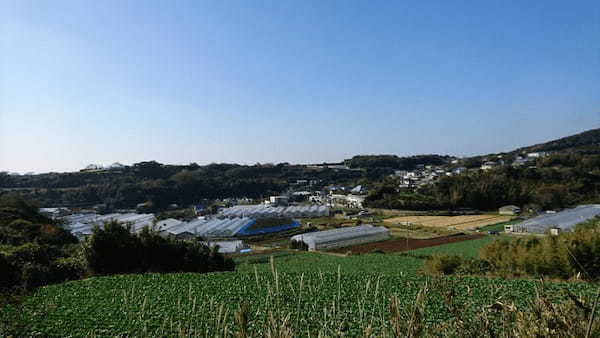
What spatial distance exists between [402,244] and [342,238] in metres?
5.31

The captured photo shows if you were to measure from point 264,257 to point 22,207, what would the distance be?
2371 cm

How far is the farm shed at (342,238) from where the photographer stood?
103 ft

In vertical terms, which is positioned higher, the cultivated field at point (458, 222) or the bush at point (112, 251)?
the bush at point (112, 251)

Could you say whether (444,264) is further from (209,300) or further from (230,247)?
(230,247)

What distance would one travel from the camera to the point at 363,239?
3309 cm

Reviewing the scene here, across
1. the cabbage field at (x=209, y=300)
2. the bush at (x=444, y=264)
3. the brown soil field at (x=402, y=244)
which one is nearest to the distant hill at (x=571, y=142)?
the brown soil field at (x=402, y=244)

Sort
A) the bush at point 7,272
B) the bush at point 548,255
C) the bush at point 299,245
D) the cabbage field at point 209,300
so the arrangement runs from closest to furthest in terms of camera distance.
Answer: the cabbage field at point 209,300
the bush at point 7,272
the bush at point 548,255
the bush at point 299,245

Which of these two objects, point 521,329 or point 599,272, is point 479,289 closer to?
point 599,272

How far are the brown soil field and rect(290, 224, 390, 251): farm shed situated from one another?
0.95m

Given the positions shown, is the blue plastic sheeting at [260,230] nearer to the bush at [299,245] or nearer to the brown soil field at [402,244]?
the bush at [299,245]

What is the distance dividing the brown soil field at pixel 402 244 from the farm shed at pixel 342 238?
95 cm

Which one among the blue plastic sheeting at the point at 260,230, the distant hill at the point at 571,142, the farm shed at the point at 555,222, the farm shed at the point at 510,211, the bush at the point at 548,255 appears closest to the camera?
the bush at the point at 548,255

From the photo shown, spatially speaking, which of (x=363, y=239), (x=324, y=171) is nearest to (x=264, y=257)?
(x=363, y=239)

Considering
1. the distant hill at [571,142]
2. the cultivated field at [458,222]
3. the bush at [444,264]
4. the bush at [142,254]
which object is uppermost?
the distant hill at [571,142]
